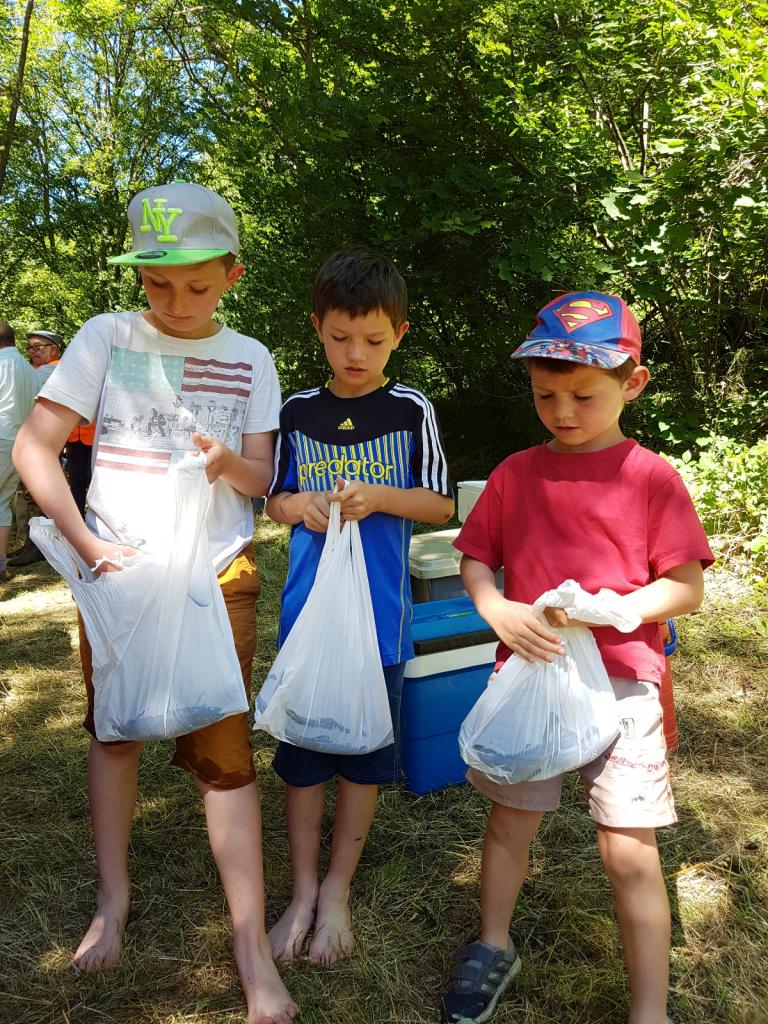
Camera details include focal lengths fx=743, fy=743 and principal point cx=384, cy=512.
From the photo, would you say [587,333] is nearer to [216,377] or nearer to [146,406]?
[216,377]

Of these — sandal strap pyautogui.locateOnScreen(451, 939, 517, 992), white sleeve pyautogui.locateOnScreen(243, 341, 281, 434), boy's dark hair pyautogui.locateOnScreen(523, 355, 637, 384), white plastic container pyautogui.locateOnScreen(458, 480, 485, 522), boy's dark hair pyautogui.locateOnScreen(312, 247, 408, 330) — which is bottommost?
sandal strap pyautogui.locateOnScreen(451, 939, 517, 992)

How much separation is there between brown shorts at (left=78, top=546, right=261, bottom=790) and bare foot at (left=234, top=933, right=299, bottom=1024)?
1.13 ft

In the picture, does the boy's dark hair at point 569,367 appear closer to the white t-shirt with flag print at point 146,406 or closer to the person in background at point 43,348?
the white t-shirt with flag print at point 146,406

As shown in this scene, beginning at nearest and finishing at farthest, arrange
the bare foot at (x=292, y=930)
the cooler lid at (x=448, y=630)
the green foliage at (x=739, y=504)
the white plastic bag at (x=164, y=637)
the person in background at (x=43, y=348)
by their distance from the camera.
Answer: the white plastic bag at (x=164, y=637), the bare foot at (x=292, y=930), the cooler lid at (x=448, y=630), the green foliage at (x=739, y=504), the person in background at (x=43, y=348)

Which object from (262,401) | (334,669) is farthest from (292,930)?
(262,401)

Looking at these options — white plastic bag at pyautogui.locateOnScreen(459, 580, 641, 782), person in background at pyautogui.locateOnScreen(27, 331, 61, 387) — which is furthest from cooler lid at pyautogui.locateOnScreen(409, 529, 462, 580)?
person in background at pyautogui.locateOnScreen(27, 331, 61, 387)

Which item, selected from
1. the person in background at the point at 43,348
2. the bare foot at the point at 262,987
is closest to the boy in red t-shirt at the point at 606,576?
the bare foot at the point at 262,987

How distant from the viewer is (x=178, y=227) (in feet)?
5.23

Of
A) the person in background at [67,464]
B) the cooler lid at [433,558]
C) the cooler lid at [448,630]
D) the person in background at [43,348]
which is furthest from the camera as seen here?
the person in background at [43,348]

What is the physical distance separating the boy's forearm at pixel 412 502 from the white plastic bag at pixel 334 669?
0.09m

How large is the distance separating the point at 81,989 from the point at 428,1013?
78 cm

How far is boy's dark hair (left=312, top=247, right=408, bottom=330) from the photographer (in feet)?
5.42

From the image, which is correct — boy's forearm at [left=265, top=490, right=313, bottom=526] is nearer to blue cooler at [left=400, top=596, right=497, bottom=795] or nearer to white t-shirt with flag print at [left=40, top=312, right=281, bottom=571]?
white t-shirt with flag print at [left=40, top=312, right=281, bottom=571]

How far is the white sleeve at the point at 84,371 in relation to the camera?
1.62m
